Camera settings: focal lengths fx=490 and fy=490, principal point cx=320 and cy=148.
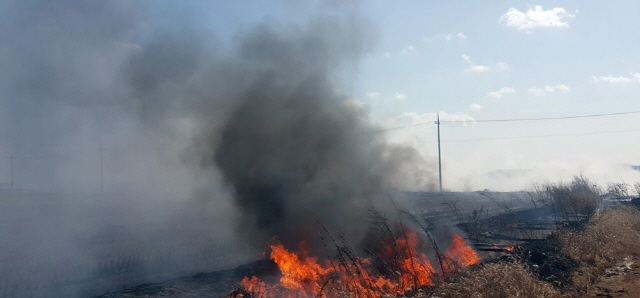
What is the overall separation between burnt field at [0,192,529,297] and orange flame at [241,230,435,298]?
1.32 metres

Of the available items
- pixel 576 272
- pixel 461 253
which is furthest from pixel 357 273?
pixel 461 253

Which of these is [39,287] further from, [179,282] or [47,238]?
[47,238]

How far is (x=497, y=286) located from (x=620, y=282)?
4.56m

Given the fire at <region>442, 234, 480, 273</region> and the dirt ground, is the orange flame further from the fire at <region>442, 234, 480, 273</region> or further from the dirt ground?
the dirt ground

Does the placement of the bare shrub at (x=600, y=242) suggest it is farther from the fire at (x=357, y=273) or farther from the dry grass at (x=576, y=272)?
the fire at (x=357, y=273)

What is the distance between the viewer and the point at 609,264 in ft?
41.1

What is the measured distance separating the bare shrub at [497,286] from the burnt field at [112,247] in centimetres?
551

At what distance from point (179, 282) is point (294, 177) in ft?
18.7

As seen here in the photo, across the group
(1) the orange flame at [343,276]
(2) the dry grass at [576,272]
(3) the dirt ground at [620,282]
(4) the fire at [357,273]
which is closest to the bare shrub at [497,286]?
(2) the dry grass at [576,272]

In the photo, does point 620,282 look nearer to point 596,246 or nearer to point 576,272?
point 576,272

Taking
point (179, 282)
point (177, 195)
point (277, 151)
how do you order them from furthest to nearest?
point (177, 195) → point (277, 151) → point (179, 282)

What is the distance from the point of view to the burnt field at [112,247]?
1271 cm

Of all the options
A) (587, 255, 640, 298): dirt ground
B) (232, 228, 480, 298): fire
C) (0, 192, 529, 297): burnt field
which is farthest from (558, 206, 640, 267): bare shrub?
(0, 192, 529, 297): burnt field

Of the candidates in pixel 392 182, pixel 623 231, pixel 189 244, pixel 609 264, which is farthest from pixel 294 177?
pixel 623 231
